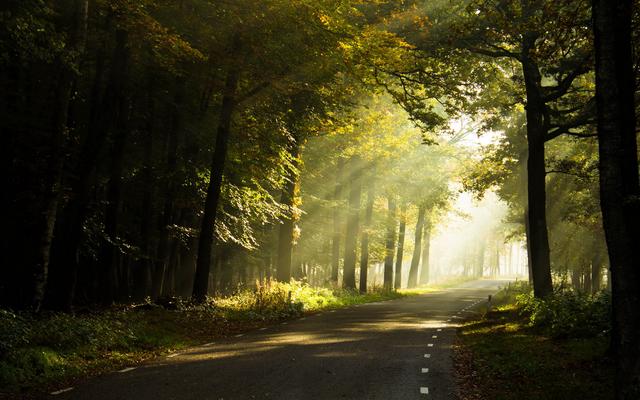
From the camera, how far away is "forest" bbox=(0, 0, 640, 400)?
10.2 meters

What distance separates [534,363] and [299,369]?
15.2ft

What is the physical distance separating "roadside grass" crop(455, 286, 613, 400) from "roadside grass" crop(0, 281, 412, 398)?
6589 mm

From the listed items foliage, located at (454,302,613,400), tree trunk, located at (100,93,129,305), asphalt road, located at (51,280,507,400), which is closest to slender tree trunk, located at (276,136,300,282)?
tree trunk, located at (100,93,129,305)

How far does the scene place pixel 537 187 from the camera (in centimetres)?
2019

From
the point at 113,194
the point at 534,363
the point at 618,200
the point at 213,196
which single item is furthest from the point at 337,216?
the point at 618,200

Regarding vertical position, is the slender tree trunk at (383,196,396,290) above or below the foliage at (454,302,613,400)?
above

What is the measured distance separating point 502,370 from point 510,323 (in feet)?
24.6

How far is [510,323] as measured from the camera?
17.5 meters

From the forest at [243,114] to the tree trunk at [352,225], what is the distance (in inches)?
104

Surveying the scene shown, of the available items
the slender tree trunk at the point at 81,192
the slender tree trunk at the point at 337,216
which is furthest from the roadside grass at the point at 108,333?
the slender tree trunk at the point at 337,216

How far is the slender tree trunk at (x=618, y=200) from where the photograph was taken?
7250 mm

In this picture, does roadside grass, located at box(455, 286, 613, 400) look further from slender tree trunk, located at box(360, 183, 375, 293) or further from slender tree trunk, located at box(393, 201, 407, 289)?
slender tree trunk, located at box(393, 201, 407, 289)

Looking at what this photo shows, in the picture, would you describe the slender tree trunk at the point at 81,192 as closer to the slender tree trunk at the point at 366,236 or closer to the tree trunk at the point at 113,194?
the tree trunk at the point at 113,194

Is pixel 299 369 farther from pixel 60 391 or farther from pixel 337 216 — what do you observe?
pixel 337 216
